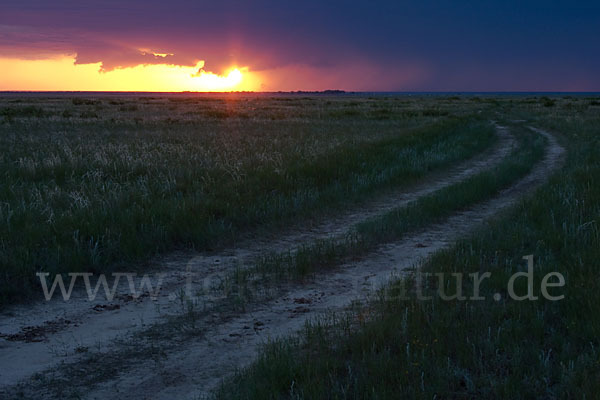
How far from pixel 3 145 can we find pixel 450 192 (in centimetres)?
1624

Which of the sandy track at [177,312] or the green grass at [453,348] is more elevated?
the green grass at [453,348]

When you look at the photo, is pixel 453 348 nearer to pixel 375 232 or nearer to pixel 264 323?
pixel 264 323

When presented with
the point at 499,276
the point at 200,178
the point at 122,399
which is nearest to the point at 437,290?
the point at 499,276

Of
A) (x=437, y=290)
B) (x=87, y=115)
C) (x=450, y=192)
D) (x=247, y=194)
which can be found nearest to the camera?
(x=437, y=290)

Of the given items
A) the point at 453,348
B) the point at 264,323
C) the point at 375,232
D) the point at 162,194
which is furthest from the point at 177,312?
the point at 162,194

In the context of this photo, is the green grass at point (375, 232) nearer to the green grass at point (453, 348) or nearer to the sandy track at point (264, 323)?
the sandy track at point (264, 323)

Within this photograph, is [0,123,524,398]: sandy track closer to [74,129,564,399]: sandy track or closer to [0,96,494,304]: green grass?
[74,129,564,399]: sandy track

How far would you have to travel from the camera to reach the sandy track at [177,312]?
3.94 m

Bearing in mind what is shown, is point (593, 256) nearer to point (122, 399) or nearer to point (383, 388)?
point (383, 388)

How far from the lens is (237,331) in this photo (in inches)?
185

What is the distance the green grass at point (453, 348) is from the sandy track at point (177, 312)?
362 millimetres

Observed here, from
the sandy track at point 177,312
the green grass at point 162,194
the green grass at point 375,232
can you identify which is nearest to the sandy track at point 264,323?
the sandy track at point 177,312

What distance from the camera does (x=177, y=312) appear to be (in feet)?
17.0

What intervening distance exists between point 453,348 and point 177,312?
2614mm
